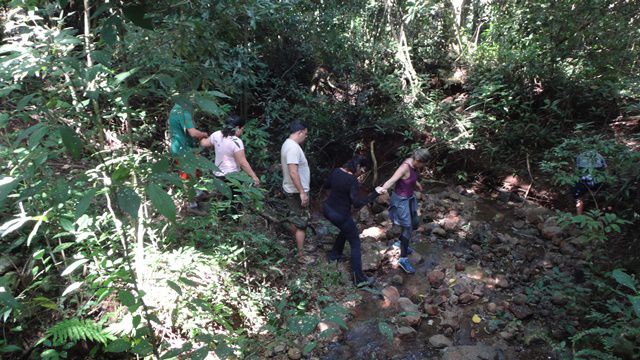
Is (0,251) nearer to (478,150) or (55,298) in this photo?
(55,298)

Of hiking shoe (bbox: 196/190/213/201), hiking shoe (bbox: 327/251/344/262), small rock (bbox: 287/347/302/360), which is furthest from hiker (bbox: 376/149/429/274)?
hiking shoe (bbox: 196/190/213/201)

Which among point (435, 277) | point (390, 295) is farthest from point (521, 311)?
point (390, 295)

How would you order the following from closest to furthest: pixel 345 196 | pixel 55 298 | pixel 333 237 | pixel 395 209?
pixel 55 298
pixel 345 196
pixel 395 209
pixel 333 237

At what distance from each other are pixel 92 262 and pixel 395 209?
3690 millimetres

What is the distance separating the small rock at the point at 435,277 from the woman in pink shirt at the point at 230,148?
8.94 ft

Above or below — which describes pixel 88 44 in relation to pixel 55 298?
above

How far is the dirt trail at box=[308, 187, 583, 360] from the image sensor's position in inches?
161

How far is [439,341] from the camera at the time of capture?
4.11 meters

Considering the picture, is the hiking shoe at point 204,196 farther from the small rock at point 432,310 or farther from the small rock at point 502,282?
the small rock at point 502,282

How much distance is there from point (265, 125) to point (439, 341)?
5264 mm

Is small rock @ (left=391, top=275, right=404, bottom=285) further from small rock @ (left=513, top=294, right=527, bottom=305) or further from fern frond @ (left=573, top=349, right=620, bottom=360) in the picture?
fern frond @ (left=573, top=349, right=620, bottom=360)

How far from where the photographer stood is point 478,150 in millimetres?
7488

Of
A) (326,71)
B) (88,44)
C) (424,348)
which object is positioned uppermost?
(88,44)

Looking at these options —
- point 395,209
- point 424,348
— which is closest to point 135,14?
point 424,348
